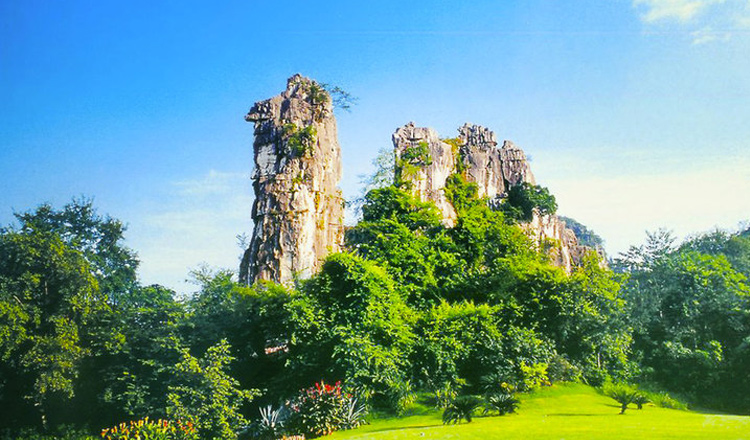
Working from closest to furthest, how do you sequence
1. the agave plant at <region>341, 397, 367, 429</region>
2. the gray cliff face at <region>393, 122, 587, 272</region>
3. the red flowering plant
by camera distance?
the red flowering plant, the agave plant at <region>341, 397, 367, 429</region>, the gray cliff face at <region>393, 122, 587, 272</region>

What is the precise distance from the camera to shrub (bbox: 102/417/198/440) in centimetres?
2397

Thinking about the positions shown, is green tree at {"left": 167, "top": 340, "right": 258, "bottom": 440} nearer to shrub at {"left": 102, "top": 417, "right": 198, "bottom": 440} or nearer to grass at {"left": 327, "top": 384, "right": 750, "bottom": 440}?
shrub at {"left": 102, "top": 417, "right": 198, "bottom": 440}

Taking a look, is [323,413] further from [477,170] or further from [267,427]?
[477,170]

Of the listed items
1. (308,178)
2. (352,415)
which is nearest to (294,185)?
(308,178)

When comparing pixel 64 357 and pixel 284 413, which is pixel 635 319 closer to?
pixel 284 413

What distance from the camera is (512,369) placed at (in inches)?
1193

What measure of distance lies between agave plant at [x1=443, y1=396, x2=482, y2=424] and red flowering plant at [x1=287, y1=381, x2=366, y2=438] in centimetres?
468

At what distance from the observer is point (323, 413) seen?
24156 millimetres

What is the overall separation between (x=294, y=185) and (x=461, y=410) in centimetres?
2062

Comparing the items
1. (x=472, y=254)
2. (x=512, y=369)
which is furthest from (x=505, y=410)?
(x=472, y=254)

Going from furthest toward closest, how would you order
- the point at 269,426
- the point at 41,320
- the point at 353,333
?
the point at 41,320, the point at 353,333, the point at 269,426

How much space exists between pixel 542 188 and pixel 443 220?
13099mm

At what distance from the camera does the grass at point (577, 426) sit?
1583 cm

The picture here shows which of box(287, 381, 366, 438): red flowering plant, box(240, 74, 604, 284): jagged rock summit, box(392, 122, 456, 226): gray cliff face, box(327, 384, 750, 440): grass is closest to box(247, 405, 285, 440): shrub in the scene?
box(287, 381, 366, 438): red flowering plant
